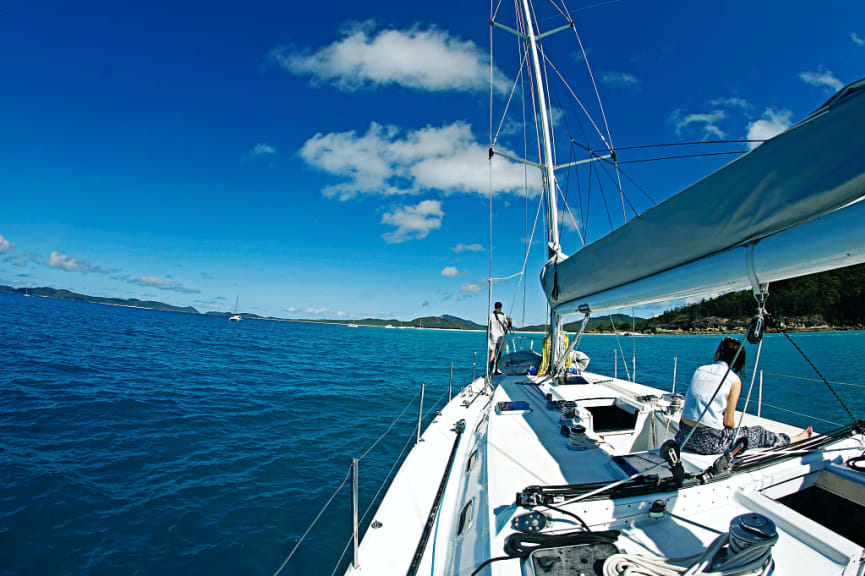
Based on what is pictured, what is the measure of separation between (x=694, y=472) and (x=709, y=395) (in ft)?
2.02

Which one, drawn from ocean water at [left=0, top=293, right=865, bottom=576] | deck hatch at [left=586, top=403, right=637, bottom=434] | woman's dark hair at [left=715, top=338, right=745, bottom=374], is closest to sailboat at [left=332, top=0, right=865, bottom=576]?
woman's dark hair at [left=715, top=338, right=745, bottom=374]

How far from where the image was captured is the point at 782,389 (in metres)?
15.6

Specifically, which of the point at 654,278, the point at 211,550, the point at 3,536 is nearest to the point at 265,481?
the point at 211,550

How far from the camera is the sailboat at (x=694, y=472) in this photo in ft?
5.82

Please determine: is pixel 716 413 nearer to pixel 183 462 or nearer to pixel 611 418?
pixel 611 418

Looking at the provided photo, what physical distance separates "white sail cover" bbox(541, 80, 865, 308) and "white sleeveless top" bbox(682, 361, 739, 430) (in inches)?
36.7

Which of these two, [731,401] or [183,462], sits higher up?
[731,401]

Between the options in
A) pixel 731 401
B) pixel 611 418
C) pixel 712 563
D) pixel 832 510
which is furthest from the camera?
pixel 611 418

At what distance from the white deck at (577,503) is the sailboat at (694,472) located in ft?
0.04

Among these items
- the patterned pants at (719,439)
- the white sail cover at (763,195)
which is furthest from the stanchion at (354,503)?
the white sail cover at (763,195)

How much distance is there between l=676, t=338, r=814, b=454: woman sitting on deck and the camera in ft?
9.51

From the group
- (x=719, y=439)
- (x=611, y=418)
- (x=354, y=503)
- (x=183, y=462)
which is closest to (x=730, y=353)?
(x=719, y=439)

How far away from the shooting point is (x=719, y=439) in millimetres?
2953

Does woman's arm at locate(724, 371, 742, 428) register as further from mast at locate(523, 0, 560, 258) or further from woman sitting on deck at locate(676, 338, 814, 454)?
mast at locate(523, 0, 560, 258)
